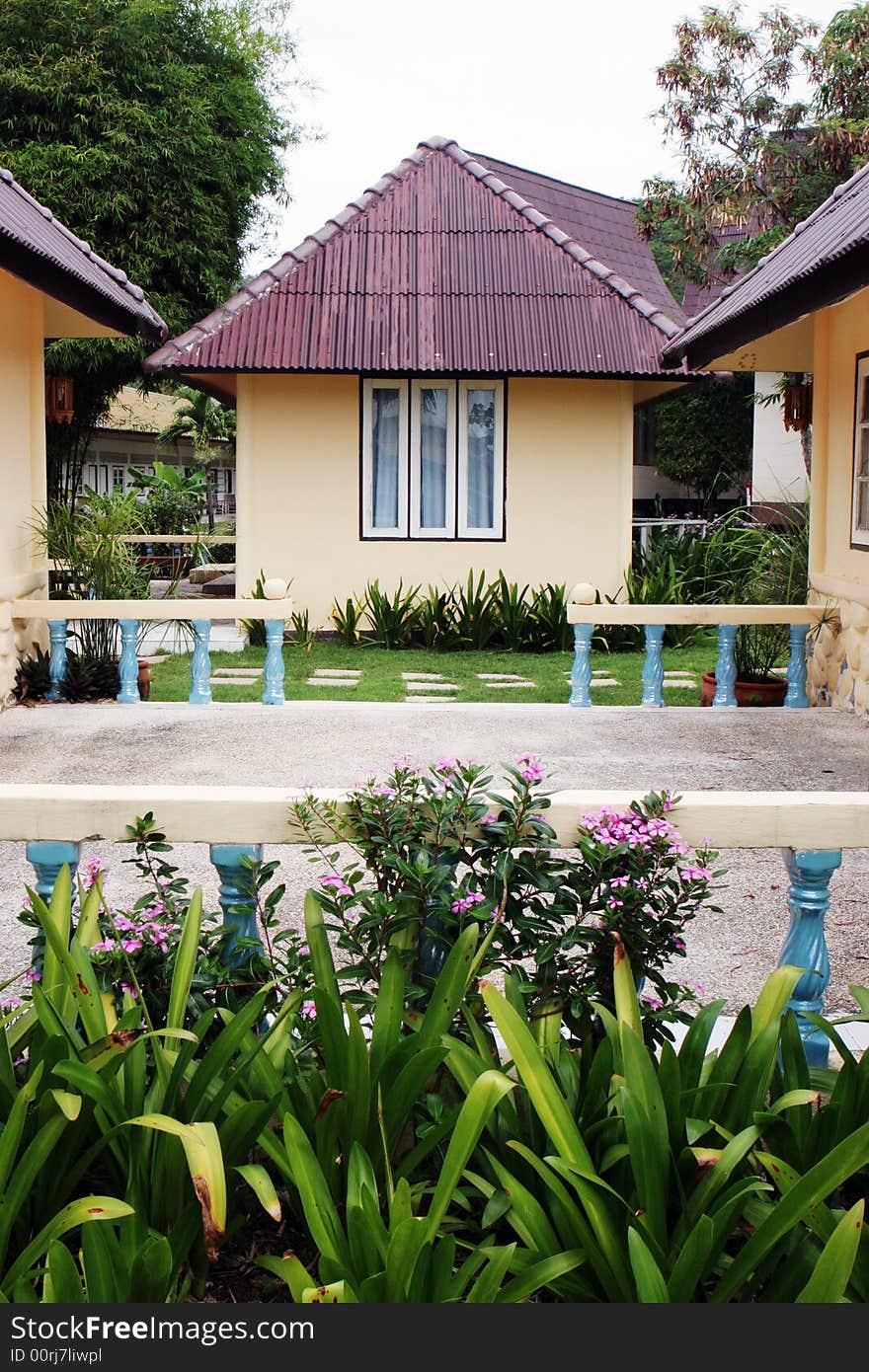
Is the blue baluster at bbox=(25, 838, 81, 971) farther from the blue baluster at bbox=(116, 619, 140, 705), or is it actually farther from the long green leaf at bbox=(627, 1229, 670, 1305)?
the blue baluster at bbox=(116, 619, 140, 705)

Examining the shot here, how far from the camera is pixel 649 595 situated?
1427cm

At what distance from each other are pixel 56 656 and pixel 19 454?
1588mm

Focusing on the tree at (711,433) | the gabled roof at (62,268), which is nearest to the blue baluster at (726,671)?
the gabled roof at (62,268)

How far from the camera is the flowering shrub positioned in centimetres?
315

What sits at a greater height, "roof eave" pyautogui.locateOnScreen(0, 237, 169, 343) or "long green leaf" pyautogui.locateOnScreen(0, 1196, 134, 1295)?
"roof eave" pyautogui.locateOnScreen(0, 237, 169, 343)

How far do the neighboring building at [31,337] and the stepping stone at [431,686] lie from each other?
9.65 ft

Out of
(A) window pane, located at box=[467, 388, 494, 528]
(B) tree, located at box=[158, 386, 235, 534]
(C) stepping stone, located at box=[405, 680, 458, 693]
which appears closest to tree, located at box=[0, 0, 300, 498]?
(A) window pane, located at box=[467, 388, 494, 528]

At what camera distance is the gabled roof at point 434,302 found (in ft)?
49.1

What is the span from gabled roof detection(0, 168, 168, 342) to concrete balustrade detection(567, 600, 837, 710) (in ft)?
13.2

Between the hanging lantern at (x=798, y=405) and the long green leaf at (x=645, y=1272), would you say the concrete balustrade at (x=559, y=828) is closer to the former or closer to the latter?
the long green leaf at (x=645, y=1272)

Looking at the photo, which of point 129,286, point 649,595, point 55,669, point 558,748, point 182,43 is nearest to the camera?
point 558,748

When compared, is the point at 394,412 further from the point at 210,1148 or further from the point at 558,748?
the point at 210,1148

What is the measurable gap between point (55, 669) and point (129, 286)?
3314 millimetres

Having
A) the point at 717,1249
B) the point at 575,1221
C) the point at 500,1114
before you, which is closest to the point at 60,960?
the point at 500,1114
